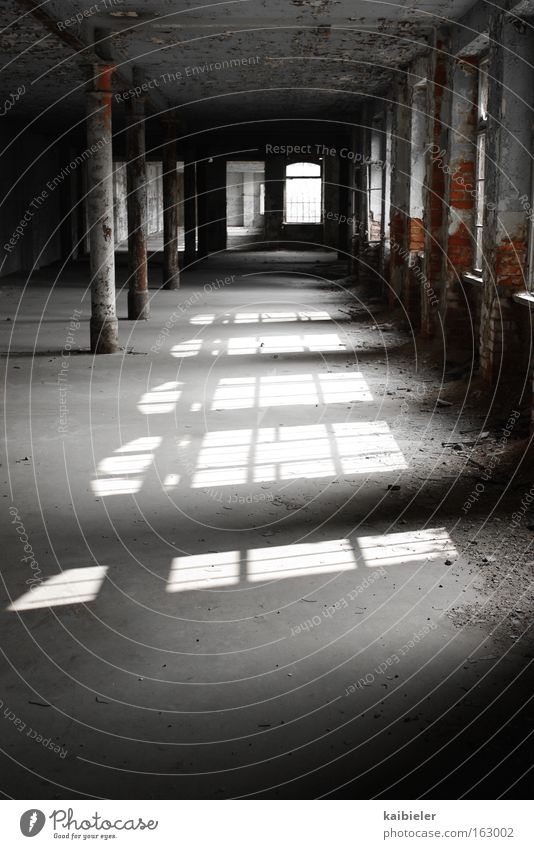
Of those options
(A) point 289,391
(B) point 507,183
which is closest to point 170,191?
(A) point 289,391

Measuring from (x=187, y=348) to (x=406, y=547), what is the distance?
6.47 meters

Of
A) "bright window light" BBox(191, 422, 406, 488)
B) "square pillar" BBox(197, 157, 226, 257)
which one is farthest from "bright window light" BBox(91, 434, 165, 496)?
"square pillar" BBox(197, 157, 226, 257)

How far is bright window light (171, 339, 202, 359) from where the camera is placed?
10.3 metres

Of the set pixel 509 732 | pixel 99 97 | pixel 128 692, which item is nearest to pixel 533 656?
pixel 509 732

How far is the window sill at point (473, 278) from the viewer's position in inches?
345

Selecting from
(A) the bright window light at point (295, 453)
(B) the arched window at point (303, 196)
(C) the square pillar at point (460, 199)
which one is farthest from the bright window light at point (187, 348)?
(B) the arched window at point (303, 196)

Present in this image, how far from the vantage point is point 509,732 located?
9.82 ft

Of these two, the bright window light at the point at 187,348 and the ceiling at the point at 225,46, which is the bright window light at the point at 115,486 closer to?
the ceiling at the point at 225,46

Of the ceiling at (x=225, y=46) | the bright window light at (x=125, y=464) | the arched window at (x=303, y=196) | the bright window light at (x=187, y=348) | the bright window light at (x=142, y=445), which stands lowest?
the bright window light at (x=125, y=464)

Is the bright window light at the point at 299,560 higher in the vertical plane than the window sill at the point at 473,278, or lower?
lower

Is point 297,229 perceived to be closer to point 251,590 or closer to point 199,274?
point 199,274

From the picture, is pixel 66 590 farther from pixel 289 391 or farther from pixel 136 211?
pixel 136 211

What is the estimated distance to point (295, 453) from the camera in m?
6.30

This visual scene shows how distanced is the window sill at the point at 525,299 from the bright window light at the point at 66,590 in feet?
13.0
